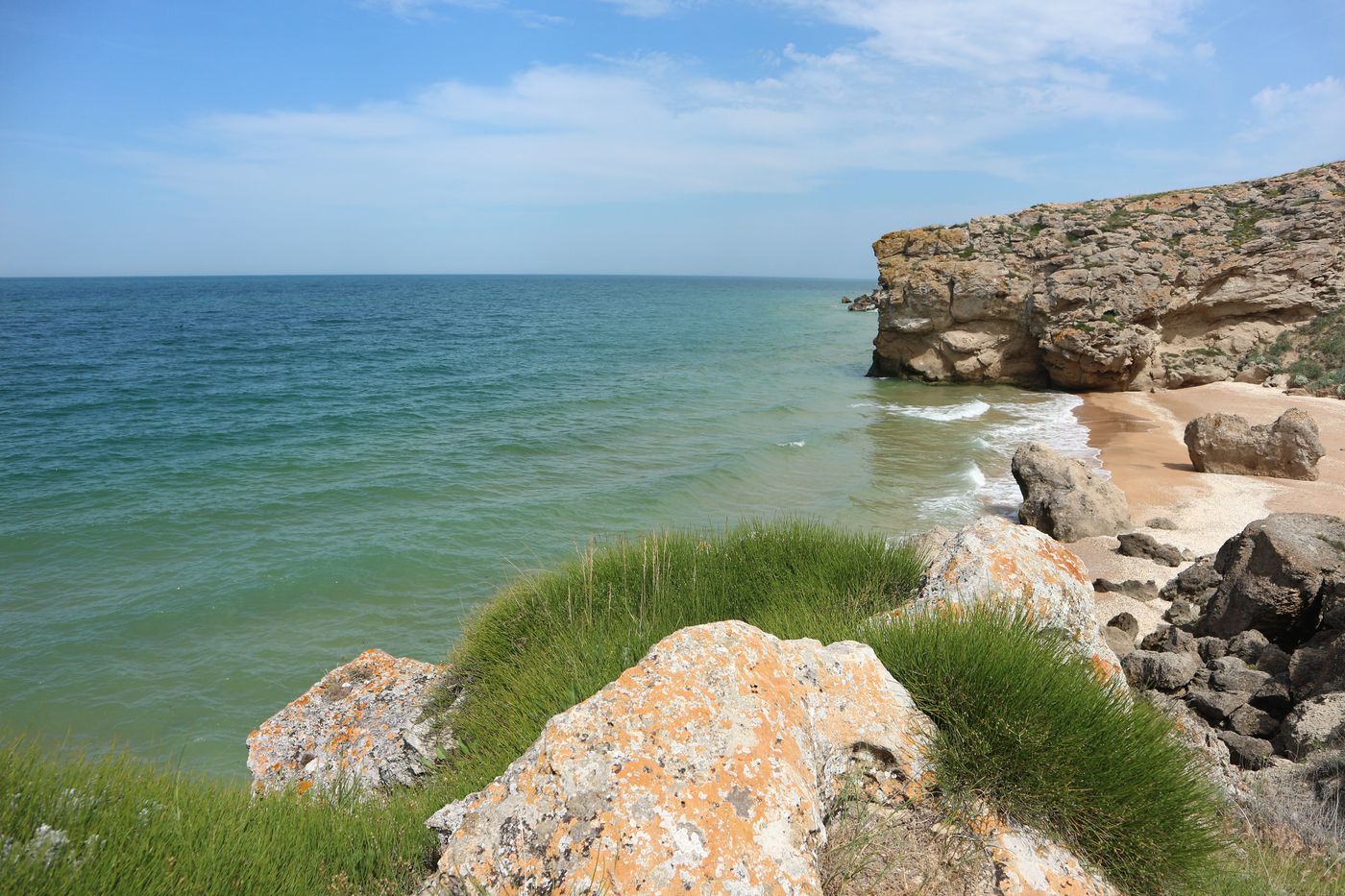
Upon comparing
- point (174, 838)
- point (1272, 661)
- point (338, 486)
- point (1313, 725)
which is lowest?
point (338, 486)

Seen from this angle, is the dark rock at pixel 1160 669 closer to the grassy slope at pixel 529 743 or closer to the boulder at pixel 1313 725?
the boulder at pixel 1313 725

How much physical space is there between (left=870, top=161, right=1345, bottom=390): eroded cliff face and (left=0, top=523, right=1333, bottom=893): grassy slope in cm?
2900

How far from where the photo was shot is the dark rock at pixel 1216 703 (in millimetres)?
6828

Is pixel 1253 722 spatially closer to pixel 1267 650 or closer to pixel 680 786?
pixel 1267 650

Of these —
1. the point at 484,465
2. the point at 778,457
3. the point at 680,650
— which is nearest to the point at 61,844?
the point at 680,650

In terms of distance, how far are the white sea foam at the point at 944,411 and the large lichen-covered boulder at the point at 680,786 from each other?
81.8 feet

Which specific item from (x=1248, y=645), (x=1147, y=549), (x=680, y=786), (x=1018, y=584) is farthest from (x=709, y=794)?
(x=1147, y=549)

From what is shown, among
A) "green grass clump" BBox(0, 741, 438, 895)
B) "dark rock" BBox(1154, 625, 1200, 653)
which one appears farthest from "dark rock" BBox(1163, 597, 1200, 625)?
"green grass clump" BBox(0, 741, 438, 895)

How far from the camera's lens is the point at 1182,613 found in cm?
980

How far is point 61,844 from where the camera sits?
8.52 feet

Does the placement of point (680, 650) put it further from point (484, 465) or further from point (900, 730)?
point (484, 465)

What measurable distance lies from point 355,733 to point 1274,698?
8063 millimetres

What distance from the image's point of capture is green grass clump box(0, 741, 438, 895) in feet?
8.36

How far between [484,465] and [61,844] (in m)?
17.5
